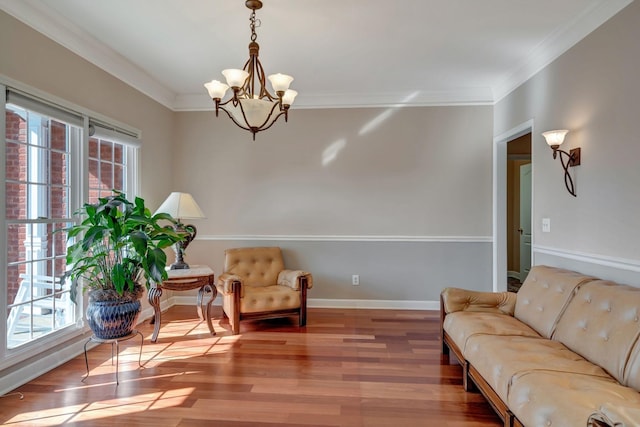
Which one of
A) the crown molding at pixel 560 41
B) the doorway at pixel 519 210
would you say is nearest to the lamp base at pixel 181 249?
the crown molding at pixel 560 41

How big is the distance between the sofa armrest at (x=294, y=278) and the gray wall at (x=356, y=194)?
1.52ft

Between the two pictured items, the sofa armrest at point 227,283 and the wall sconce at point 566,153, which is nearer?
the wall sconce at point 566,153

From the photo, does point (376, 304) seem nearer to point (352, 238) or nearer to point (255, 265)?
point (352, 238)

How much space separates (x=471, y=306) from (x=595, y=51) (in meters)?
2.17

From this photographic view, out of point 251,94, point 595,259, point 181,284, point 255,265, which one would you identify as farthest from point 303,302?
point 595,259

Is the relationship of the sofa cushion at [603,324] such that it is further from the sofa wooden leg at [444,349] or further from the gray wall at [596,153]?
the sofa wooden leg at [444,349]

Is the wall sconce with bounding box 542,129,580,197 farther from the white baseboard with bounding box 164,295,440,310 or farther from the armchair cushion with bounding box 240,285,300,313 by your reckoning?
the armchair cushion with bounding box 240,285,300,313

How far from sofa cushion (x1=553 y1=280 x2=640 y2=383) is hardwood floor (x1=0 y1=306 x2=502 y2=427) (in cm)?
69

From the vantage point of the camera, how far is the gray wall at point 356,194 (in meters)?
4.59

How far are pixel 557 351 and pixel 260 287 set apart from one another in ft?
9.88

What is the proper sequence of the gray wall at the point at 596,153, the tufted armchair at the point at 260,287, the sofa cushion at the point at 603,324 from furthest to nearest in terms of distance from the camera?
1. the tufted armchair at the point at 260,287
2. the gray wall at the point at 596,153
3. the sofa cushion at the point at 603,324

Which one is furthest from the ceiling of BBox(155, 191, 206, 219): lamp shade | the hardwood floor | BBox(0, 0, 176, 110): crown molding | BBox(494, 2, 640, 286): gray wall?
the hardwood floor

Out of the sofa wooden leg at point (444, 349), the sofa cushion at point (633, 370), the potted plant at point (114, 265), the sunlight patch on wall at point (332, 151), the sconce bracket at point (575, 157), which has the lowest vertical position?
the sofa wooden leg at point (444, 349)

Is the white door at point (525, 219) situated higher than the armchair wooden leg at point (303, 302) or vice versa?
the white door at point (525, 219)
